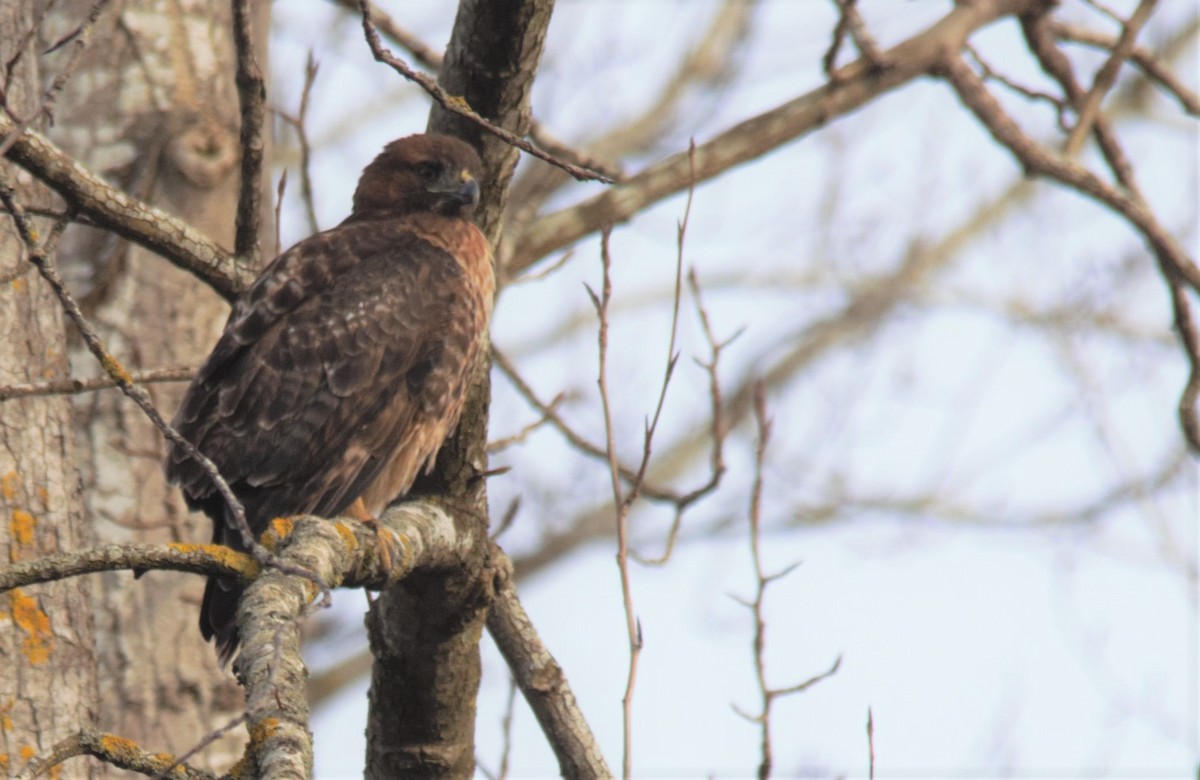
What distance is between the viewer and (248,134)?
3.54 m

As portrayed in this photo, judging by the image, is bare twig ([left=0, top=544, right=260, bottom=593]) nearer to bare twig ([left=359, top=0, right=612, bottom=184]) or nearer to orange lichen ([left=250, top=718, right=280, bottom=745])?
orange lichen ([left=250, top=718, right=280, bottom=745])

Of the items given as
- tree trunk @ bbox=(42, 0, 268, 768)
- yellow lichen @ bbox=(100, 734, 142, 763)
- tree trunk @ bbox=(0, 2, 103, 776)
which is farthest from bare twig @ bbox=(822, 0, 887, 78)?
yellow lichen @ bbox=(100, 734, 142, 763)

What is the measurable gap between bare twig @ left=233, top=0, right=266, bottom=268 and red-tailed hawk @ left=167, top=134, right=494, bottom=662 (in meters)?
0.13

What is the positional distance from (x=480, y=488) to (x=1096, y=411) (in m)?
6.74

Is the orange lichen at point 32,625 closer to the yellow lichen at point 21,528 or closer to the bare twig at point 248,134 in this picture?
the yellow lichen at point 21,528

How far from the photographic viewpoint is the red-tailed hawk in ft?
13.3

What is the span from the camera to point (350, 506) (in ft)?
13.7

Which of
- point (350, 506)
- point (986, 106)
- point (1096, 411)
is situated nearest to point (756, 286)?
point (1096, 411)

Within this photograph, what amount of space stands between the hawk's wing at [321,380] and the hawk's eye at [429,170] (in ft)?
1.13

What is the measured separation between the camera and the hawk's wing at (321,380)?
406 cm

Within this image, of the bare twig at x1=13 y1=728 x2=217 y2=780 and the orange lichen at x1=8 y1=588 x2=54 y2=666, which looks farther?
the orange lichen at x1=8 y1=588 x2=54 y2=666

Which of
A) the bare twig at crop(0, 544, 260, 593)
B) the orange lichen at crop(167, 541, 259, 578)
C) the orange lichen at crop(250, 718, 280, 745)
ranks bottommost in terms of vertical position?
the orange lichen at crop(250, 718, 280, 745)

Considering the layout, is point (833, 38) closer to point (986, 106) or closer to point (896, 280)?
point (986, 106)

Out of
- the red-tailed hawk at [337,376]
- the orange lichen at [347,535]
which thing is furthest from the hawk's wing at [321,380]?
the orange lichen at [347,535]
